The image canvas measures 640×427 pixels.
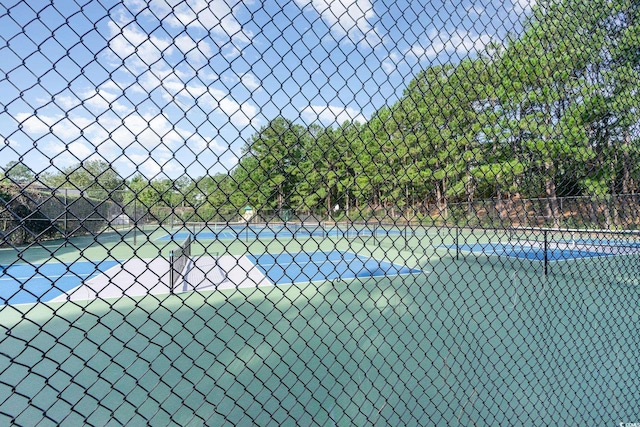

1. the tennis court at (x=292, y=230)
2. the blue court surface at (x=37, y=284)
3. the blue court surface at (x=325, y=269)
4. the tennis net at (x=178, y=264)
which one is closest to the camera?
the tennis court at (x=292, y=230)

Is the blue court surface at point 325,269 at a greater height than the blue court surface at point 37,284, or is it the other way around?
the blue court surface at point 37,284

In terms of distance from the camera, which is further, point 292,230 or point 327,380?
point 292,230

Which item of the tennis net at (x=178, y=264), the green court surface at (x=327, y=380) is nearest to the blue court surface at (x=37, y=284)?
the tennis net at (x=178, y=264)

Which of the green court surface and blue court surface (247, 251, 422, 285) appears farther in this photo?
blue court surface (247, 251, 422, 285)

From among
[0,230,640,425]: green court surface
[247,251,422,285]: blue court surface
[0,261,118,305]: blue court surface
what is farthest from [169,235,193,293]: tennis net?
[247,251,422,285]: blue court surface

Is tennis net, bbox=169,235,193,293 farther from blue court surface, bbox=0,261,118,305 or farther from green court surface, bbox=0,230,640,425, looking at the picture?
blue court surface, bbox=0,261,118,305

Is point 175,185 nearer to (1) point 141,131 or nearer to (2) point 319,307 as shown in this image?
(1) point 141,131

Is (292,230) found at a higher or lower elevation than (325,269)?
higher

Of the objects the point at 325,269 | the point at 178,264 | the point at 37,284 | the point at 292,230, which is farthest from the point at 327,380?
the point at 37,284

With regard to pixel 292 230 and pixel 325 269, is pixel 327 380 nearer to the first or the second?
pixel 292 230

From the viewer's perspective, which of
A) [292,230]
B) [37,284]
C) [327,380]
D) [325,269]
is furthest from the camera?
[325,269]

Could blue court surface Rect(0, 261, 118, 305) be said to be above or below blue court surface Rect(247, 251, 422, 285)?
above

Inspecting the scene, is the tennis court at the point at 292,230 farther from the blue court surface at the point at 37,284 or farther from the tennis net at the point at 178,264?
the blue court surface at the point at 37,284

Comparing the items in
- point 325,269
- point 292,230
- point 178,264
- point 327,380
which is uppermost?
point 292,230
